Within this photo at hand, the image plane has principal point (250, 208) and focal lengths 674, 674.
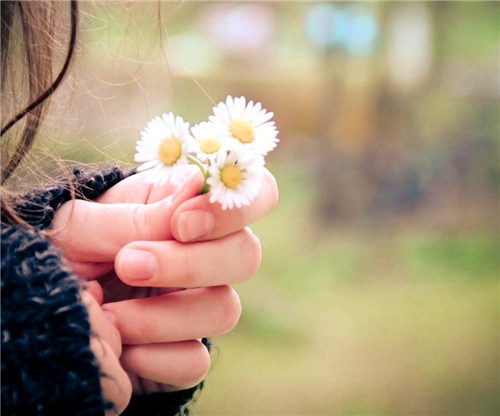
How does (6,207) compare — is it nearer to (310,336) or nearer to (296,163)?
(310,336)

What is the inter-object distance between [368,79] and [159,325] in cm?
273

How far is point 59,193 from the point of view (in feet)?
1.55

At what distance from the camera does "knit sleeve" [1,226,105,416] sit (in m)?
0.39

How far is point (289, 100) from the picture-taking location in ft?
9.70

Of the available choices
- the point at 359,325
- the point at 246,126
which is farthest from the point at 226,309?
the point at 359,325

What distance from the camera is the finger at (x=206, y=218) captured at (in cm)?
41

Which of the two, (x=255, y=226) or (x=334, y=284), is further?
(x=255, y=226)

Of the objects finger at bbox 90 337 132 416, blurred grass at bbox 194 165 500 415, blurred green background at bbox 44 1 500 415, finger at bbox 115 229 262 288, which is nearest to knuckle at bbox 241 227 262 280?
finger at bbox 115 229 262 288

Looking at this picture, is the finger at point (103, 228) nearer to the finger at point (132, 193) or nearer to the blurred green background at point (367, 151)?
the finger at point (132, 193)

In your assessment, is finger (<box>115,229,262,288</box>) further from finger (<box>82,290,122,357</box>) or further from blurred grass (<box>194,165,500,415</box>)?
blurred grass (<box>194,165,500,415</box>)

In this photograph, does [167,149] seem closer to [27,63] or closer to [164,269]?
[164,269]

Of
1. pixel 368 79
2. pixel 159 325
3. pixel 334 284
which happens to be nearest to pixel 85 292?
pixel 159 325

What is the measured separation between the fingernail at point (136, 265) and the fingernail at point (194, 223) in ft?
0.08

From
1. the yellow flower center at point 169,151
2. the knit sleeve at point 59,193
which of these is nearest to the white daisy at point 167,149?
the yellow flower center at point 169,151
